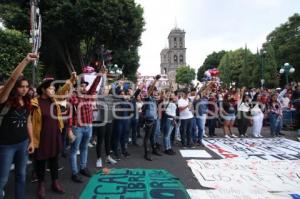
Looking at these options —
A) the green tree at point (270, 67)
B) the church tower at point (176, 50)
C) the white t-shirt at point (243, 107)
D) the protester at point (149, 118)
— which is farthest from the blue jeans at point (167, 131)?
the church tower at point (176, 50)

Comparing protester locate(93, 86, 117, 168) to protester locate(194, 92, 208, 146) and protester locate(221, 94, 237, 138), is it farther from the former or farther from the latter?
protester locate(221, 94, 237, 138)

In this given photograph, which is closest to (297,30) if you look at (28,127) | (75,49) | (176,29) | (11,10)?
(75,49)

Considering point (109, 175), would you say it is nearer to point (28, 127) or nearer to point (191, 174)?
point (191, 174)

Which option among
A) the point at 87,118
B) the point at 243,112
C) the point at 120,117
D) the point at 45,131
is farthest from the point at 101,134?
the point at 243,112

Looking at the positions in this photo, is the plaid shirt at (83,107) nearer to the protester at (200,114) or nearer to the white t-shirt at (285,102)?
the protester at (200,114)

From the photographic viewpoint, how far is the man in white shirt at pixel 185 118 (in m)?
11.6

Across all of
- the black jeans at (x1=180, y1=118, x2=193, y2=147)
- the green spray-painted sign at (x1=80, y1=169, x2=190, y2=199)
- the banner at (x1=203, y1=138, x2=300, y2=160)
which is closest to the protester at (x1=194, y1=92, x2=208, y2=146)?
the banner at (x1=203, y1=138, x2=300, y2=160)

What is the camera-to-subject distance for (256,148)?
11203mm

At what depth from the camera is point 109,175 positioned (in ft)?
24.2

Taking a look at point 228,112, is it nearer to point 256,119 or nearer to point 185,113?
point 256,119

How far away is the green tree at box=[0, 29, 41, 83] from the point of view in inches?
640

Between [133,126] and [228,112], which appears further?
[228,112]

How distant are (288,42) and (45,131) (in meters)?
63.8

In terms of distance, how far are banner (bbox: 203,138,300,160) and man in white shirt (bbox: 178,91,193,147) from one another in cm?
74
